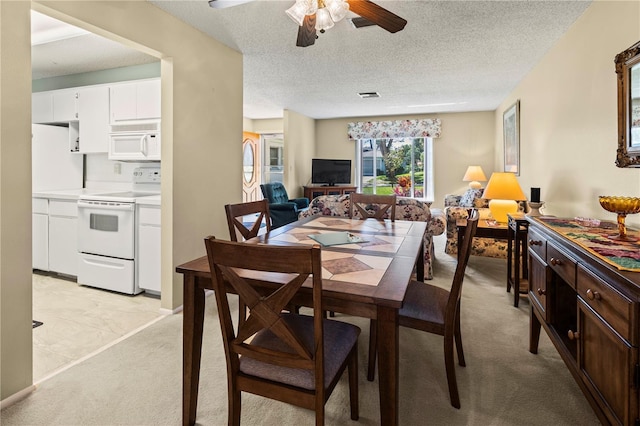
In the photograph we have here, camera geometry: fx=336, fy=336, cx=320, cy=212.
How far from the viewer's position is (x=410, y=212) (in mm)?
3398

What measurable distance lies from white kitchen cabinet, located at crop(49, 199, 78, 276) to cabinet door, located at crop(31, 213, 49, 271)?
0.19 feet

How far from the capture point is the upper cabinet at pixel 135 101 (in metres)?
3.16

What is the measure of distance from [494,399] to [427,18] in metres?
2.65

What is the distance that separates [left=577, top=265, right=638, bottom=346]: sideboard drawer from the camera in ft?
3.14

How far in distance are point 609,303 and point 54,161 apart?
502 centimetres

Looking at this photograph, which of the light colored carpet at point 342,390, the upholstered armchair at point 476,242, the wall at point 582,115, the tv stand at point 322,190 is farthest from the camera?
the tv stand at point 322,190

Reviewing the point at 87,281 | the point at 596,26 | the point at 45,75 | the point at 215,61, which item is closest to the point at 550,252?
the point at 596,26

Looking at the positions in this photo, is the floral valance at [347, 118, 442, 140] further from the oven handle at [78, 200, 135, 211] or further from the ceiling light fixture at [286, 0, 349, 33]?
the ceiling light fixture at [286, 0, 349, 33]

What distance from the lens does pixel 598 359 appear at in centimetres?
121

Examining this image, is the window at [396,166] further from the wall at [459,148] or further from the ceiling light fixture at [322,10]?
the ceiling light fixture at [322,10]

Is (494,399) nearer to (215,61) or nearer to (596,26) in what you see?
(596,26)

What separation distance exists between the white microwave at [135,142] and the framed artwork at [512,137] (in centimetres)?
441

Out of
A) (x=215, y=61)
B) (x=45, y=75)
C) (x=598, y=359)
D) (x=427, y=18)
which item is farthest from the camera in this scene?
(x=45, y=75)

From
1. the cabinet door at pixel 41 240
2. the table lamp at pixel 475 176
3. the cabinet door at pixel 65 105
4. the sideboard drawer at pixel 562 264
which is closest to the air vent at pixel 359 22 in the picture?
the sideboard drawer at pixel 562 264
